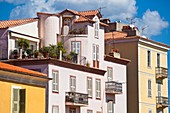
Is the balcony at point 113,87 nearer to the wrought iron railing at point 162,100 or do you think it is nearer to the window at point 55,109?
the window at point 55,109

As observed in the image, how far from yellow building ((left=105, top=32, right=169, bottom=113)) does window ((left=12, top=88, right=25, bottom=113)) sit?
85.1 feet

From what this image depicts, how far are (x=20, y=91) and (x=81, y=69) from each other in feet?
50.5

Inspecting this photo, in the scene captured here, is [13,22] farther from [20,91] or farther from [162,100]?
[162,100]

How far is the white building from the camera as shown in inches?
2147

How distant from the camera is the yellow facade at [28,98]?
137ft

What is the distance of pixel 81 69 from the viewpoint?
58.3 metres

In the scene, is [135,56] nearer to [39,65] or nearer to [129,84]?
[129,84]

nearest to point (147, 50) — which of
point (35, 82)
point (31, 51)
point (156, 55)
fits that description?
point (156, 55)

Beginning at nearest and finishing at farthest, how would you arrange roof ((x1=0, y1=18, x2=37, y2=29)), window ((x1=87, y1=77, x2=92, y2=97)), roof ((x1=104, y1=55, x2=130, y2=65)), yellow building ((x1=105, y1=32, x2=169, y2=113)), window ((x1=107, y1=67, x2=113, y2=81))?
1. roof ((x1=0, y1=18, x2=37, y2=29))
2. window ((x1=87, y1=77, x2=92, y2=97))
3. roof ((x1=104, y1=55, x2=130, y2=65))
4. window ((x1=107, y1=67, x2=113, y2=81))
5. yellow building ((x1=105, y1=32, x2=169, y2=113))

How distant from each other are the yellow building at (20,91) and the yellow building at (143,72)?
76.9 ft

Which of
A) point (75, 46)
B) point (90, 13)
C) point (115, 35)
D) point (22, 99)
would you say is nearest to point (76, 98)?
point (75, 46)

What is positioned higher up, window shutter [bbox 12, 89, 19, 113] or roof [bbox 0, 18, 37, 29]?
roof [bbox 0, 18, 37, 29]

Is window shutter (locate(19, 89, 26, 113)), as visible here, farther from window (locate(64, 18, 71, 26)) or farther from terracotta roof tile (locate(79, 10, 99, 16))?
terracotta roof tile (locate(79, 10, 99, 16))

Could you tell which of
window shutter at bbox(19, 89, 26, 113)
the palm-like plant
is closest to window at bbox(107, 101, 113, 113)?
the palm-like plant
